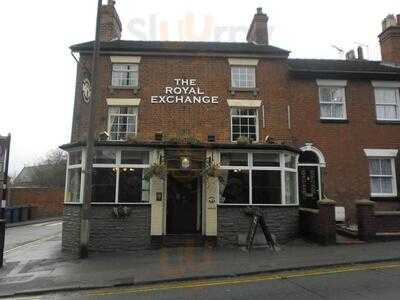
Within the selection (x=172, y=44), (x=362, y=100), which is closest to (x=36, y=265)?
(x=172, y=44)

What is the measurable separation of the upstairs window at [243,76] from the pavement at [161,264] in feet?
24.7

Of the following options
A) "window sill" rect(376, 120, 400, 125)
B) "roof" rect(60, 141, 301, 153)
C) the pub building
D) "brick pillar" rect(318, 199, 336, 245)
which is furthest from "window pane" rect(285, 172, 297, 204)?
"window sill" rect(376, 120, 400, 125)

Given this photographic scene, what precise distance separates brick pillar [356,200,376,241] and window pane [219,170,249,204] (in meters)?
3.95

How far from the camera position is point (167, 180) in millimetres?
15828

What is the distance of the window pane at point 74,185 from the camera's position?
50.4 ft

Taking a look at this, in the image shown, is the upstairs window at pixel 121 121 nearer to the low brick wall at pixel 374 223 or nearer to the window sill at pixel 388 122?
the low brick wall at pixel 374 223

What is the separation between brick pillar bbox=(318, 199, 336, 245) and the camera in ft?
47.3

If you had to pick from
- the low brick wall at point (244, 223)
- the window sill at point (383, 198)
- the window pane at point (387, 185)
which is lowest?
the low brick wall at point (244, 223)

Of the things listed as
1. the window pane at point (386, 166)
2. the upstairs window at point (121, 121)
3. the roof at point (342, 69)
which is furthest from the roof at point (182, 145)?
the window pane at point (386, 166)

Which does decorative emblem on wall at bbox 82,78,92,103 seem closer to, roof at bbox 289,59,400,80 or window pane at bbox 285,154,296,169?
window pane at bbox 285,154,296,169

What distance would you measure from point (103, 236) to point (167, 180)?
306 centimetres

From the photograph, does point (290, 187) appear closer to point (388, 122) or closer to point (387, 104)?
point (388, 122)

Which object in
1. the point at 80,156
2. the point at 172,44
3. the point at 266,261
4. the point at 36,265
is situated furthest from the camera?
the point at 172,44

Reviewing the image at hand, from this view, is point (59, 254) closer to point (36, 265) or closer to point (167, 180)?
point (36, 265)
